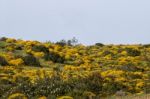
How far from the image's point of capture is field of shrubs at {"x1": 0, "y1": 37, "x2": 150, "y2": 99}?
25.4 metres

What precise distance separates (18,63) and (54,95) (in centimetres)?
787

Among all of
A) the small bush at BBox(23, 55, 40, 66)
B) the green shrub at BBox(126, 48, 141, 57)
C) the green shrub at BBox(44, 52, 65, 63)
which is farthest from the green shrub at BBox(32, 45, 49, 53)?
the green shrub at BBox(126, 48, 141, 57)

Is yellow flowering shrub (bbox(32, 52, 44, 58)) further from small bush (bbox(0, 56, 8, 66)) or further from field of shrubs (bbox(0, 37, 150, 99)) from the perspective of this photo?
small bush (bbox(0, 56, 8, 66))

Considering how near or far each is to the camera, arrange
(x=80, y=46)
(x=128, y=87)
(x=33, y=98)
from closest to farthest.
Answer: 1. (x=33, y=98)
2. (x=128, y=87)
3. (x=80, y=46)

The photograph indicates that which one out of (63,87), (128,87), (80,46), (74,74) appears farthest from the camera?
(80,46)

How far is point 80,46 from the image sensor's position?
43812 millimetres

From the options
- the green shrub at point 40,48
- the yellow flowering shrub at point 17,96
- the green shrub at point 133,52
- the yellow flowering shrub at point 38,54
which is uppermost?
the green shrub at point 40,48

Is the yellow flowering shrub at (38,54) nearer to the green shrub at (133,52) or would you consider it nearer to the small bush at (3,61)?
the small bush at (3,61)

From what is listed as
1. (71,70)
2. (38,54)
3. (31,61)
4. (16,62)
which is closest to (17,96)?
(71,70)

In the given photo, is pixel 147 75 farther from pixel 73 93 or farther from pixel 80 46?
pixel 80 46

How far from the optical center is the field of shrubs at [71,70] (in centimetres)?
2536

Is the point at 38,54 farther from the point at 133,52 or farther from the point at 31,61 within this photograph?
the point at 133,52

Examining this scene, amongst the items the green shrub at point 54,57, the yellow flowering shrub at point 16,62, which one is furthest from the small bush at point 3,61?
the green shrub at point 54,57

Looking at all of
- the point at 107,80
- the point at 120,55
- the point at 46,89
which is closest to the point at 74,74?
the point at 107,80
